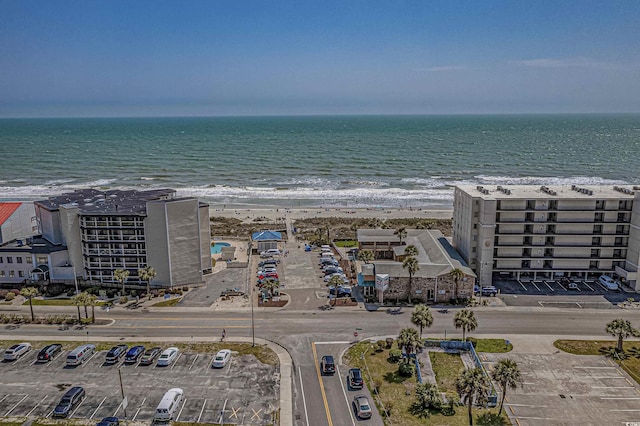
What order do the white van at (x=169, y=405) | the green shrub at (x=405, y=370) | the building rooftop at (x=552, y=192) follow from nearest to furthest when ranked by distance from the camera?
the white van at (x=169, y=405) < the green shrub at (x=405, y=370) < the building rooftop at (x=552, y=192)

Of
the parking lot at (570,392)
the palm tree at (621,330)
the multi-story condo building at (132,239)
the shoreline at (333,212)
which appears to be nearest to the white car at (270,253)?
the multi-story condo building at (132,239)

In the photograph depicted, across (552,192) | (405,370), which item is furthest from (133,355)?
(552,192)

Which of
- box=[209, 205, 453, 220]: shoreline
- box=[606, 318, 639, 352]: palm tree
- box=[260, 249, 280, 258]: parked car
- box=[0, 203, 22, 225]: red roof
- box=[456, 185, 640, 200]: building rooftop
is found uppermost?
box=[456, 185, 640, 200]: building rooftop

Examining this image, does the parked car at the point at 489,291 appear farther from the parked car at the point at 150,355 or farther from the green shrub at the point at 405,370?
the parked car at the point at 150,355

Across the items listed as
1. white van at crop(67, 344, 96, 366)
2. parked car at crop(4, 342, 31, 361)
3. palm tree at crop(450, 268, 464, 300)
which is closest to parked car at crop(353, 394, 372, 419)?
palm tree at crop(450, 268, 464, 300)

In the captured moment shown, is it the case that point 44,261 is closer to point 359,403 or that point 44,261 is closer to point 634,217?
point 359,403

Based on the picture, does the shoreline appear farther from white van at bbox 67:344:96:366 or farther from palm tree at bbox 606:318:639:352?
white van at bbox 67:344:96:366

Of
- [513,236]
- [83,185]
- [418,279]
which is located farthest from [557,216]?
Answer: [83,185]
